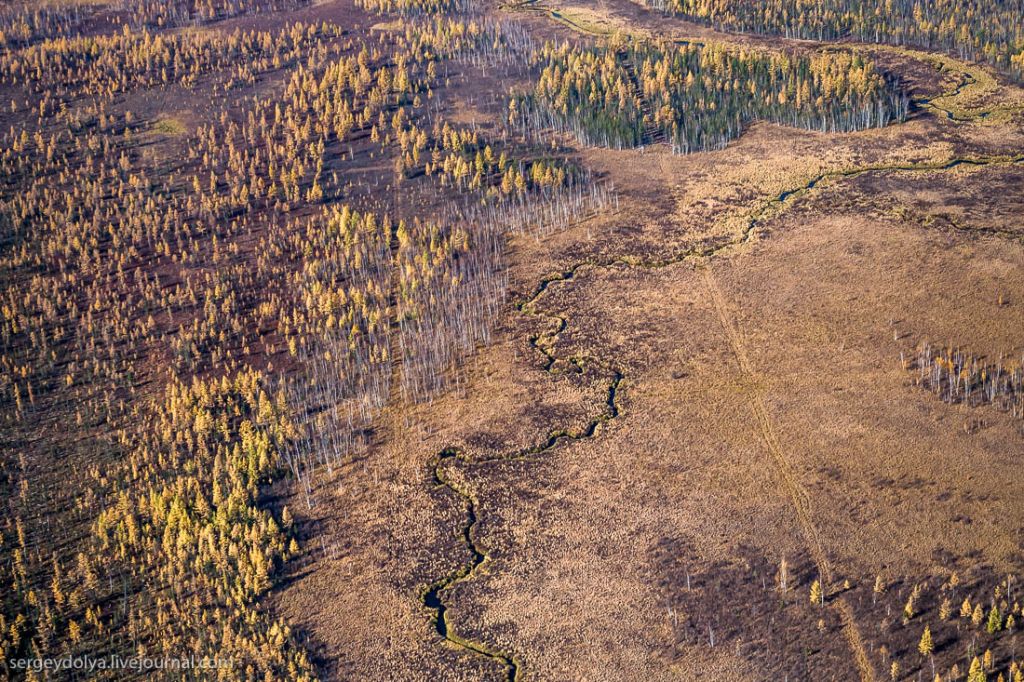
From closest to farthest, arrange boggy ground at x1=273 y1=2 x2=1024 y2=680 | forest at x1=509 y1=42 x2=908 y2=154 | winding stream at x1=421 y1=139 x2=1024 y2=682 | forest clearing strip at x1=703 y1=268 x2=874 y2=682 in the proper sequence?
1. forest clearing strip at x1=703 y1=268 x2=874 y2=682
2. boggy ground at x1=273 y1=2 x2=1024 y2=680
3. winding stream at x1=421 y1=139 x2=1024 y2=682
4. forest at x1=509 y1=42 x2=908 y2=154

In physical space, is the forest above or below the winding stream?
above

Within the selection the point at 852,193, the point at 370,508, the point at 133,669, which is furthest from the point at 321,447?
the point at 852,193

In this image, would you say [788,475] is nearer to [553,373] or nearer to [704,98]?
[553,373]

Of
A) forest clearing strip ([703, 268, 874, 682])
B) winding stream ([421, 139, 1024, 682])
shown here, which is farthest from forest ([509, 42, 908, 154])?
forest clearing strip ([703, 268, 874, 682])

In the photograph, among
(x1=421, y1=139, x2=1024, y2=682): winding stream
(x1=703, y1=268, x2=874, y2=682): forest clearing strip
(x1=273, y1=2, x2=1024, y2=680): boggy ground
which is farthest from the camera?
(x1=421, y1=139, x2=1024, y2=682): winding stream

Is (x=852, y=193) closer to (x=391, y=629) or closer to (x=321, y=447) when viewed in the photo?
(x=321, y=447)

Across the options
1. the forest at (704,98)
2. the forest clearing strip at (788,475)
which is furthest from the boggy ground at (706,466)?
the forest at (704,98)

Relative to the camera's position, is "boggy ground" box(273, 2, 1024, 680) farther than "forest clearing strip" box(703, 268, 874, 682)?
Yes

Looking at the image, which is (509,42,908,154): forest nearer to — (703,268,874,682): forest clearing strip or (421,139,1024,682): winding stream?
(421,139,1024,682): winding stream
